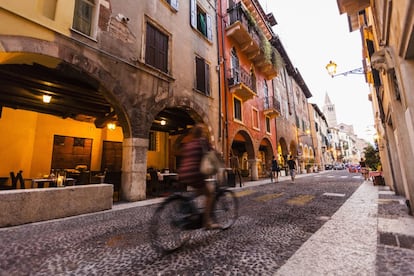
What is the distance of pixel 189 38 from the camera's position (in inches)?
412

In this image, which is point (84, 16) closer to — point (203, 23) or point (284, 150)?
point (203, 23)

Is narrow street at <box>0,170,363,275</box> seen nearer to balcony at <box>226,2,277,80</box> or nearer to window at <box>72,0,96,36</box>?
window at <box>72,0,96,36</box>

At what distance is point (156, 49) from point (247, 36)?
8.15 metres

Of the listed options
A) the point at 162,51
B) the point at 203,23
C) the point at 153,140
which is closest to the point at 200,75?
the point at 162,51

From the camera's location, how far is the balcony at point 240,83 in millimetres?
12905

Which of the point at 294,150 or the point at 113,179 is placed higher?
the point at 294,150

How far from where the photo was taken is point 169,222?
2.77 metres

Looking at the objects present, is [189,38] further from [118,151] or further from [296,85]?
[296,85]

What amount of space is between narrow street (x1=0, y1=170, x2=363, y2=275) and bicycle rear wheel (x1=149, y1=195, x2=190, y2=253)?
0.14 metres

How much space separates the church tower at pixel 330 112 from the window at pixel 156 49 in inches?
3537

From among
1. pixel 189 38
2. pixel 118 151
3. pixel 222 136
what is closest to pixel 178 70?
pixel 189 38

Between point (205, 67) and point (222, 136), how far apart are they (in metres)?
4.17

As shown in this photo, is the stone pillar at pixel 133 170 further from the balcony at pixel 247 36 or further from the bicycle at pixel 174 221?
the balcony at pixel 247 36

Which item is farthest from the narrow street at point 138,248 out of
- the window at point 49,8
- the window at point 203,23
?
the window at point 203,23
